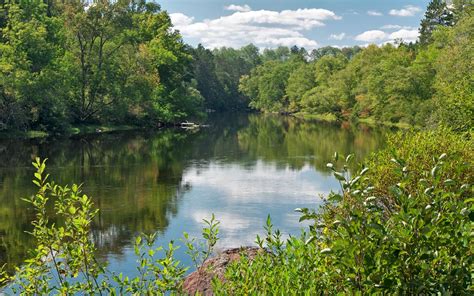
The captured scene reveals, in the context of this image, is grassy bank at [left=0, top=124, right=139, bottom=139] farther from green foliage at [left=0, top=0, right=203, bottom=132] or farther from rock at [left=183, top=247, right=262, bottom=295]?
rock at [left=183, top=247, right=262, bottom=295]

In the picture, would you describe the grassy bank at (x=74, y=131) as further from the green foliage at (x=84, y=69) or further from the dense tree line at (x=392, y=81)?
the dense tree line at (x=392, y=81)

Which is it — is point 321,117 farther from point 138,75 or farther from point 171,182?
point 171,182

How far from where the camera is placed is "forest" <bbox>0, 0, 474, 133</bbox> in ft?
187

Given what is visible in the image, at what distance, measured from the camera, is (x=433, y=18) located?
120438mm

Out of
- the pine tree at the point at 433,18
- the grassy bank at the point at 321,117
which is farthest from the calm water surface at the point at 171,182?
the pine tree at the point at 433,18

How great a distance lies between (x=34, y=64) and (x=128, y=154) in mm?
19686

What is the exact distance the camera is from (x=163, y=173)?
129ft

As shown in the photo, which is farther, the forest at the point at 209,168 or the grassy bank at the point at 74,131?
the grassy bank at the point at 74,131

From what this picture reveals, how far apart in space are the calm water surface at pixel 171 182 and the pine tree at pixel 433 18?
63.2 metres

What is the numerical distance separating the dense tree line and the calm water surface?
1062 centimetres

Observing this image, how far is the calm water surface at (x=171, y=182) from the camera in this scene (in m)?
23.7

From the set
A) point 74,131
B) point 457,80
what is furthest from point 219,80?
point 457,80

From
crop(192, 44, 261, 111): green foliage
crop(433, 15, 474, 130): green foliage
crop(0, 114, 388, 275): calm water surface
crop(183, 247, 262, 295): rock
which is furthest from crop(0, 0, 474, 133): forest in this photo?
crop(192, 44, 261, 111): green foliage

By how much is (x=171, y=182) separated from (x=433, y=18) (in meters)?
103
